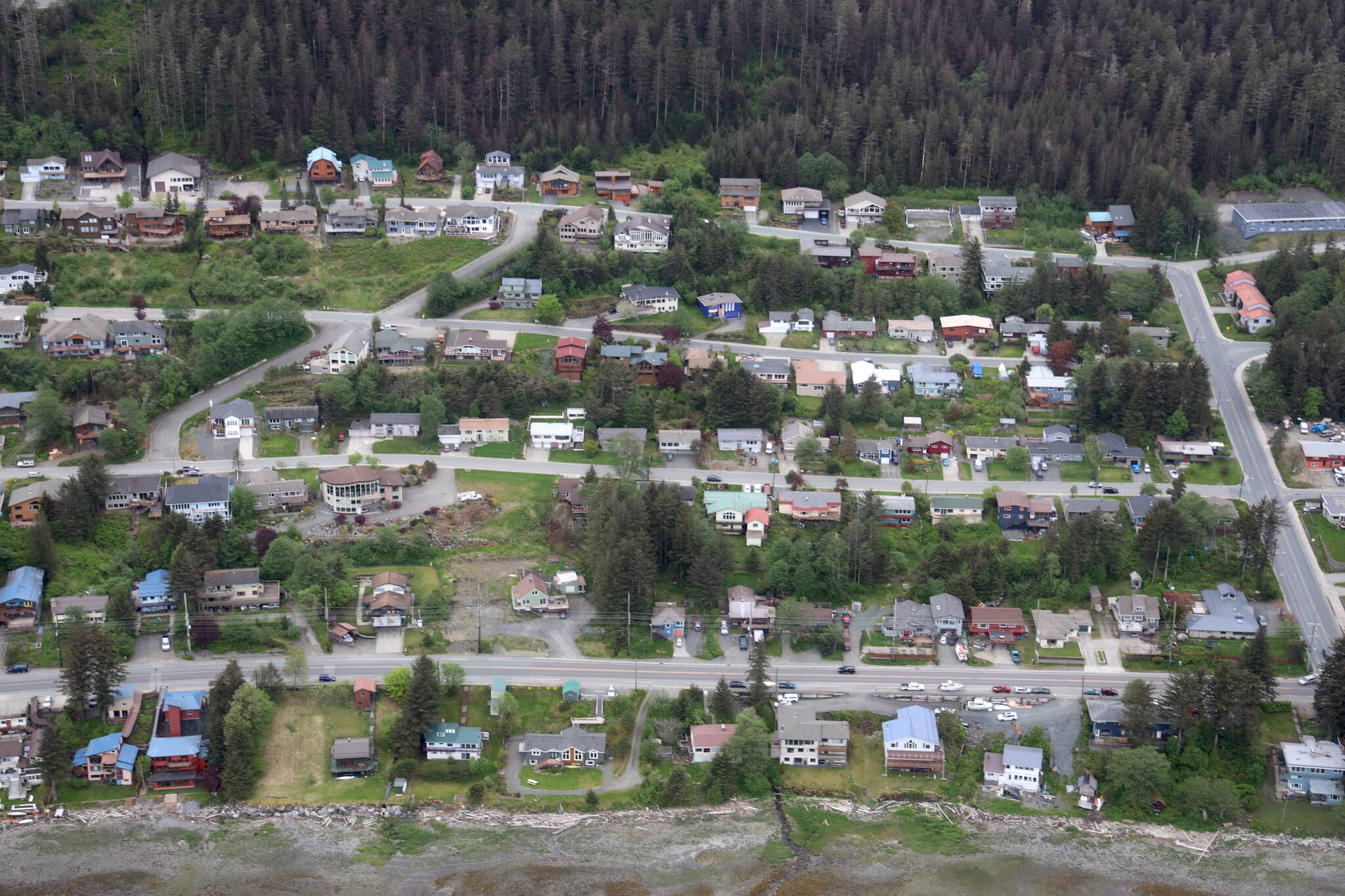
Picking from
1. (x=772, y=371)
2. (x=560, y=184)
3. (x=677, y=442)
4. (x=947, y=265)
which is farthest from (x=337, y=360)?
(x=947, y=265)

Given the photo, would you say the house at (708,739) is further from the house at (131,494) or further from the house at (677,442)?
the house at (131,494)

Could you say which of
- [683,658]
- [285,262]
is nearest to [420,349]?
[285,262]

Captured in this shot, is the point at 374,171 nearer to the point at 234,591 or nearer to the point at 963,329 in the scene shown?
the point at 963,329

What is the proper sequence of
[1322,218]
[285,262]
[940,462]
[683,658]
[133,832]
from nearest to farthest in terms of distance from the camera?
1. [133,832]
2. [683,658]
3. [940,462]
4. [285,262]
5. [1322,218]

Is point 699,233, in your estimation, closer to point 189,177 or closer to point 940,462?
point 940,462

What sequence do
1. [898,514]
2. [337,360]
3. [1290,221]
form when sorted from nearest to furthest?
[898,514]
[337,360]
[1290,221]

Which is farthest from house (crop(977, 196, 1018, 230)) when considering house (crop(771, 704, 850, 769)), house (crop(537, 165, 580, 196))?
house (crop(771, 704, 850, 769))
